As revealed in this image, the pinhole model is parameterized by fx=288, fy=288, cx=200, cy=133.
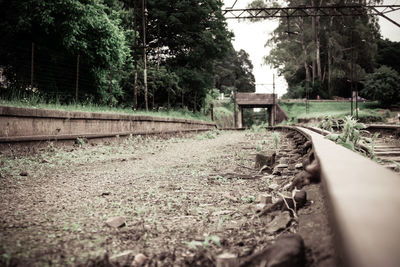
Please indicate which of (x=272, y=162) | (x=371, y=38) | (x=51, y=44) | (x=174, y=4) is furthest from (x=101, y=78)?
(x=371, y=38)

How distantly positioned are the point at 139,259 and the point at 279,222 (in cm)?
69

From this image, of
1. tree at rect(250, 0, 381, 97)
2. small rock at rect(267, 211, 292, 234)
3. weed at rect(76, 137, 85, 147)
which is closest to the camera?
small rock at rect(267, 211, 292, 234)

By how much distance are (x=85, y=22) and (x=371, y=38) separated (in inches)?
1678

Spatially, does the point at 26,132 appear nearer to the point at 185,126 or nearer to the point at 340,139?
the point at 340,139

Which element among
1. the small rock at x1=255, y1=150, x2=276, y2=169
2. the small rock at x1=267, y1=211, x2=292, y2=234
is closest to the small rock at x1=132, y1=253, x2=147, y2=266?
the small rock at x1=267, y1=211, x2=292, y2=234

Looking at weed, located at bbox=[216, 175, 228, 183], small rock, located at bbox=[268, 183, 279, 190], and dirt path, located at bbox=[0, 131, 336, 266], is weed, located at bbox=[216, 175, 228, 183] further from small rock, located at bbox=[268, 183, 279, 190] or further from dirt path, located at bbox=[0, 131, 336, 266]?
small rock, located at bbox=[268, 183, 279, 190]

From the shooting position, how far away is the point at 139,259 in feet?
3.81

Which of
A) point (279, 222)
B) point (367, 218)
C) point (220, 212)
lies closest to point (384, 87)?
point (220, 212)

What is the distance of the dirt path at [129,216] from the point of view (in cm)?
121

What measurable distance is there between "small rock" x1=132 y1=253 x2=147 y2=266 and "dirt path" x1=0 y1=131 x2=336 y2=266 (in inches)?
0.9

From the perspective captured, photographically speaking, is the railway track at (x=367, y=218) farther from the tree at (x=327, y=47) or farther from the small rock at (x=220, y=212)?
the tree at (x=327, y=47)

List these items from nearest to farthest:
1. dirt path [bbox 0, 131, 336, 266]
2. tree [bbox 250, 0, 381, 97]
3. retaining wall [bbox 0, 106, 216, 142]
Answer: dirt path [bbox 0, 131, 336, 266]
retaining wall [bbox 0, 106, 216, 142]
tree [bbox 250, 0, 381, 97]

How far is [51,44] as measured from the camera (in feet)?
27.9

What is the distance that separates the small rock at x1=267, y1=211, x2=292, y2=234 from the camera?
1.38 metres
